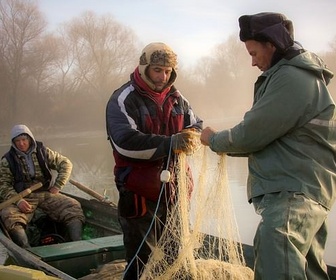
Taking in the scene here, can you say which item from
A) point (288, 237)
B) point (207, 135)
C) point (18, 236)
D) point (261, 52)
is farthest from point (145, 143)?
point (18, 236)

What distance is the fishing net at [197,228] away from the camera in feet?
11.3

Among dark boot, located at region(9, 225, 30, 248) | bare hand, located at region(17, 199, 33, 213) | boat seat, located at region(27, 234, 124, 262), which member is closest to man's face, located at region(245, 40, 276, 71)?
boat seat, located at region(27, 234, 124, 262)

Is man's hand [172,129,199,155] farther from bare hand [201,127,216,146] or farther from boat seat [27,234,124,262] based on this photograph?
boat seat [27,234,124,262]

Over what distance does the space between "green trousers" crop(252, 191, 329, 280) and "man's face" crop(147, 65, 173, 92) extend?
1.26 metres

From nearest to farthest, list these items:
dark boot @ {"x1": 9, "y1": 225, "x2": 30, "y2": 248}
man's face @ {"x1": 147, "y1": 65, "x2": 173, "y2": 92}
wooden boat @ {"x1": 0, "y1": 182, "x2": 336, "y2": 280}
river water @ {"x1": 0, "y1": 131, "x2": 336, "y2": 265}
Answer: man's face @ {"x1": 147, "y1": 65, "x2": 173, "y2": 92}
wooden boat @ {"x1": 0, "y1": 182, "x2": 336, "y2": 280}
dark boot @ {"x1": 9, "y1": 225, "x2": 30, "y2": 248}
river water @ {"x1": 0, "y1": 131, "x2": 336, "y2": 265}

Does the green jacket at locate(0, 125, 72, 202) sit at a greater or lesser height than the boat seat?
greater

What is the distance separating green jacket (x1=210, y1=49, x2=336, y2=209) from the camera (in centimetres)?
250

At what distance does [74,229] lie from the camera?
6215mm

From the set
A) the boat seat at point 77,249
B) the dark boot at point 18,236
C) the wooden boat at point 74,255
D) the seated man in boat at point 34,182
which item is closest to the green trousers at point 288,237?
the wooden boat at point 74,255

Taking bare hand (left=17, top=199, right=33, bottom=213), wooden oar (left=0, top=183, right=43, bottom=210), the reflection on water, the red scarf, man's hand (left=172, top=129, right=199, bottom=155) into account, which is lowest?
the reflection on water

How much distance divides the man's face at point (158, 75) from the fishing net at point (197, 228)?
0.49m

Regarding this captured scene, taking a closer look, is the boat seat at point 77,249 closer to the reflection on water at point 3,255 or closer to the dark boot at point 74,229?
the dark boot at point 74,229

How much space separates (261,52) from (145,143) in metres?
1.01

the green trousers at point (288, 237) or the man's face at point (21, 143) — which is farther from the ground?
the man's face at point (21, 143)
